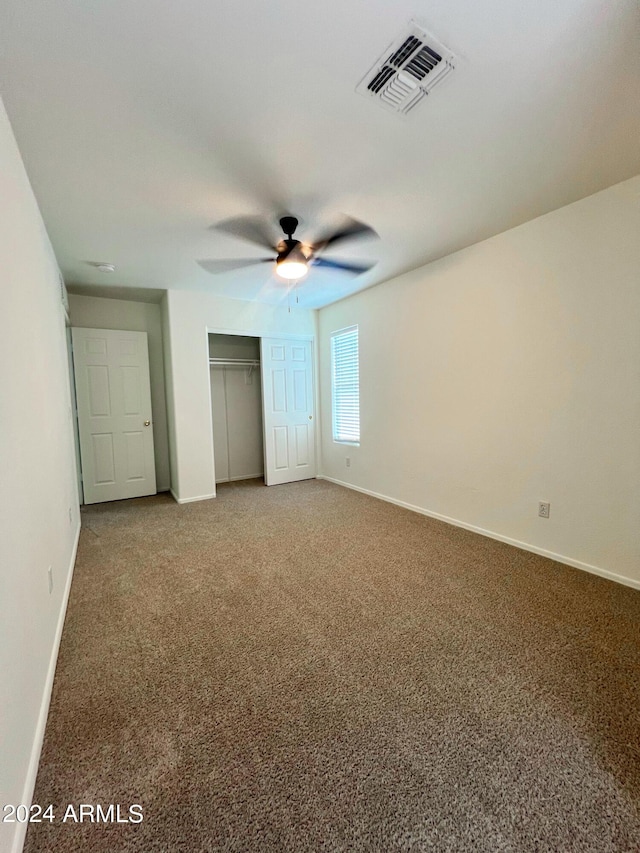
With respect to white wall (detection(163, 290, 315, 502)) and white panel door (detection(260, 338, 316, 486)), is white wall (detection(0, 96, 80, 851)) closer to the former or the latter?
white wall (detection(163, 290, 315, 502))

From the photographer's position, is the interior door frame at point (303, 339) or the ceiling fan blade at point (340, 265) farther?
the interior door frame at point (303, 339)

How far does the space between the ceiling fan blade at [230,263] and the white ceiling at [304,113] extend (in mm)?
416

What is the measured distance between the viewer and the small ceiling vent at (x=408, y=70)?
4.32ft

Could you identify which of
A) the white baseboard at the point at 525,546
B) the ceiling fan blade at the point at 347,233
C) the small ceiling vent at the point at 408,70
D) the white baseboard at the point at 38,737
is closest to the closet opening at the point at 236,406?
the white baseboard at the point at 525,546

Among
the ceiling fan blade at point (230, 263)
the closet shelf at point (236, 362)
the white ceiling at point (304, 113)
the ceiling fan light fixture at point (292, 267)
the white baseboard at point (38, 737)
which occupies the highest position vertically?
the white ceiling at point (304, 113)

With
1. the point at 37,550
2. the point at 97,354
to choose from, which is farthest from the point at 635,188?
the point at 97,354

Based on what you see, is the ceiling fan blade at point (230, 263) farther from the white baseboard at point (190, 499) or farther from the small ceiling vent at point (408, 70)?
the white baseboard at point (190, 499)

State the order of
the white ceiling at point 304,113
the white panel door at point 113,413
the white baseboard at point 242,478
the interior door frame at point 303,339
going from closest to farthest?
1. the white ceiling at point 304,113
2. the white panel door at point 113,413
3. the interior door frame at point 303,339
4. the white baseboard at point 242,478

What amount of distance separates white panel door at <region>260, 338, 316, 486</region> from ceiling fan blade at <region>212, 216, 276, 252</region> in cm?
210

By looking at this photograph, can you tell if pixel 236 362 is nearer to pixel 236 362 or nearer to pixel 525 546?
pixel 236 362

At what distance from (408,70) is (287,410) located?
3953mm

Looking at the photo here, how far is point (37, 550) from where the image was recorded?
62.8 inches

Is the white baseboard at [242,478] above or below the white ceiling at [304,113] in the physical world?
below

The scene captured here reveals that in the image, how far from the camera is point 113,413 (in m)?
4.40
